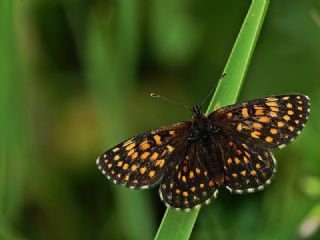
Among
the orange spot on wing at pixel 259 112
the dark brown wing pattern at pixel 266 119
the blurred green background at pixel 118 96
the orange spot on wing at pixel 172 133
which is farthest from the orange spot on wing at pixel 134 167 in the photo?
the blurred green background at pixel 118 96

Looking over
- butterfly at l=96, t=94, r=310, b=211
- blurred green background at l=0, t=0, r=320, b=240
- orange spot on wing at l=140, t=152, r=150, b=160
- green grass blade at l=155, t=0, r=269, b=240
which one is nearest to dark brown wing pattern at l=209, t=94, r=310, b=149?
butterfly at l=96, t=94, r=310, b=211

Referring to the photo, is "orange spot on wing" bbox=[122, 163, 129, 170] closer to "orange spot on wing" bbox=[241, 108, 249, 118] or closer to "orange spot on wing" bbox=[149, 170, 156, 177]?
"orange spot on wing" bbox=[149, 170, 156, 177]

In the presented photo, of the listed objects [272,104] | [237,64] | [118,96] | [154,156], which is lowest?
[118,96]

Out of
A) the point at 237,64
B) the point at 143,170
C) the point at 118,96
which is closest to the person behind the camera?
the point at 237,64

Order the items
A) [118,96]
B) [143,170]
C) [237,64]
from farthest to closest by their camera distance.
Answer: [118,96] → [143,170] → [237,64]

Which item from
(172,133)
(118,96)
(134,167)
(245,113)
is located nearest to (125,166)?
(134,167)

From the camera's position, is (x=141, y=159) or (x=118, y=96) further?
(x=118, y=96)

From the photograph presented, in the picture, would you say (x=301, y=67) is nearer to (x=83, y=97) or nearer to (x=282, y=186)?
(x=282, y=186)

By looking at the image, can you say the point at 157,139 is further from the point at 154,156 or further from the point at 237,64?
the point at 237,64
